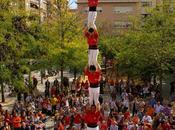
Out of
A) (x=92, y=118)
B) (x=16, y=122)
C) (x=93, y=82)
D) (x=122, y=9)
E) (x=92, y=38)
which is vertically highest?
(x=122, y=9)

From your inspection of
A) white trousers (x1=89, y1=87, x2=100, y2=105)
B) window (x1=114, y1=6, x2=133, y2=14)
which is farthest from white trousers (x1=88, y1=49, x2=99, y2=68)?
window (x1=114, y1=6, x2=133, y2=14)

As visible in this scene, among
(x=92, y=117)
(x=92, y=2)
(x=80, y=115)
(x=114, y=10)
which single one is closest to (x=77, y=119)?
(x=80, y=115)

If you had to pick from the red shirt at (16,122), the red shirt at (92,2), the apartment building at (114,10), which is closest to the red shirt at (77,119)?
the red shirt at (16,122)

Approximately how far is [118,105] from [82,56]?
9847 millimetres

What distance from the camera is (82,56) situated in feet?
121

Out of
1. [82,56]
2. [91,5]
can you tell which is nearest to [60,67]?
[82,56]

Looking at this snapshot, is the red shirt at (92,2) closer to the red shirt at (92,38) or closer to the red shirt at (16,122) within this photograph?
the red shirt at (92,38)

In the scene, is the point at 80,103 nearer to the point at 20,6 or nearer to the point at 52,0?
the point at 20,6

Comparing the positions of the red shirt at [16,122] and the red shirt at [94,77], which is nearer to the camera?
the red shirt at [94,77]

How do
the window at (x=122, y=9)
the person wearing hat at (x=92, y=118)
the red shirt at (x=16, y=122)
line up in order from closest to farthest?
the person wearing hat at (x=92, y=118)
the red shirt at (x=16, y=122)
the window at (x=122, y=9)

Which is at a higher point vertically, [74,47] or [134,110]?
[74,47]

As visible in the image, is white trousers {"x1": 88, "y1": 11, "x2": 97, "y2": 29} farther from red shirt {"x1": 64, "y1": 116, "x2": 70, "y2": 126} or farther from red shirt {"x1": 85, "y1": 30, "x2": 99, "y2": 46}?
red shirt {"x1": 64, "y1": 116, "x2": 70, "y2": 126}

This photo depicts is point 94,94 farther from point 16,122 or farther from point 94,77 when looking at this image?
point 16,122

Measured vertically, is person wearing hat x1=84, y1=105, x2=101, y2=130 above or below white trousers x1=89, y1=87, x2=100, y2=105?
below
